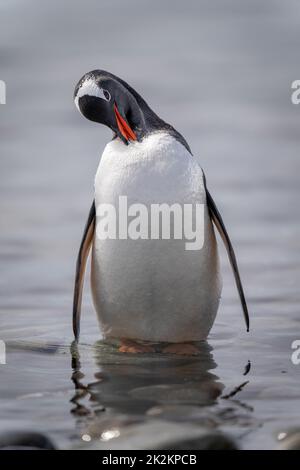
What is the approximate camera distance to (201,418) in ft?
9.64

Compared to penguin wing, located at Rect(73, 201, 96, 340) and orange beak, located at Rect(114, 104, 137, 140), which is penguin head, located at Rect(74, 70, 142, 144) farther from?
penguin wing, located at Rect(73, 201, 96, 340)

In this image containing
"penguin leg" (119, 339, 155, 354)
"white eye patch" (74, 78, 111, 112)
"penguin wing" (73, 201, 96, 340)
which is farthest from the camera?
"penguin wing" (73, 201, 96, 340)

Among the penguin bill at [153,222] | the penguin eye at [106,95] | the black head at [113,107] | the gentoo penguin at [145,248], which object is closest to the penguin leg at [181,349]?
the gentoo penguin at [145,248]

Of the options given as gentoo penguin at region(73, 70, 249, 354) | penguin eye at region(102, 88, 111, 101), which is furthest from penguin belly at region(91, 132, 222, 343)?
penguin eye at region(102, 88, 111, 101)

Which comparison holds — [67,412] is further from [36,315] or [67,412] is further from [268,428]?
[36,315]

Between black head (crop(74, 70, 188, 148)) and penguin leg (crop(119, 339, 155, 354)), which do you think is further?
black head (crop(74, 70, 188, 148))

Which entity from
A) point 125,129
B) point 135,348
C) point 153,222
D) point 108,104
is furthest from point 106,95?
point 135,348

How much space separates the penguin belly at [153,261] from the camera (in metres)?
4.09

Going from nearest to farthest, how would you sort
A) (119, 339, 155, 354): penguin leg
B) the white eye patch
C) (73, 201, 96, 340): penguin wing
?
(119, 339, 155, 354): penguin leg
the white eye patch
(73, 201, 96, 340): penguin wing

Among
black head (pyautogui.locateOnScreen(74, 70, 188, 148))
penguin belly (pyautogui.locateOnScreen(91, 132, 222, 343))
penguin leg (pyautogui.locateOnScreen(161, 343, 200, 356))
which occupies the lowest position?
penguin leg (pyautogui.locateOnScreen(161, 343, 200, 356))

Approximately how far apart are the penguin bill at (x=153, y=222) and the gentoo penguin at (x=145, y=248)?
0.01 m

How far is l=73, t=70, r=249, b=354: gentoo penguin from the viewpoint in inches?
161

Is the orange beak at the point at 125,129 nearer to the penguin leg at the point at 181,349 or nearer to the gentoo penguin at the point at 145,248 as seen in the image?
the gentoo penguin at the point at 145,248

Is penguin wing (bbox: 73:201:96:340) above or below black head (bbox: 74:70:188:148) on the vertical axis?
below
